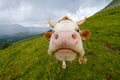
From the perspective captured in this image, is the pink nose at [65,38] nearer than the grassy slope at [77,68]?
Yes

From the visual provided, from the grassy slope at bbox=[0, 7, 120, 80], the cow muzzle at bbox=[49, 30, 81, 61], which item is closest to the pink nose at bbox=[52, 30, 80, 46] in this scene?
the cow muzzle at bbox=[49, 30, 81, 61]

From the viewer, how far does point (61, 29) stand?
6445 millimetres

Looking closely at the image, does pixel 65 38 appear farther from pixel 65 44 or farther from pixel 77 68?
pixel 77 68

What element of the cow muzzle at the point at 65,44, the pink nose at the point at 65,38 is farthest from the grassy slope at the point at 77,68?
the pink nose at the point at 65,38

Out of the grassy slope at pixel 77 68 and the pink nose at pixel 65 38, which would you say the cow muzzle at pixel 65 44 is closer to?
the pink nose at pixel 65 38

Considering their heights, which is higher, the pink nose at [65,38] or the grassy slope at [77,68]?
the pink nose at [65,38]

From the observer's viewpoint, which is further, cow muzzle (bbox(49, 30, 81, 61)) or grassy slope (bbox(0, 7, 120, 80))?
grassy slope (bbox(0, 7, 120, 80))

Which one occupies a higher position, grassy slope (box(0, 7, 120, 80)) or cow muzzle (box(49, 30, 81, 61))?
cow muzzle (box(49, 30, 81, 61))

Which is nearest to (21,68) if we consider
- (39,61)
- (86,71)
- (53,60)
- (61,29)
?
(39,61)

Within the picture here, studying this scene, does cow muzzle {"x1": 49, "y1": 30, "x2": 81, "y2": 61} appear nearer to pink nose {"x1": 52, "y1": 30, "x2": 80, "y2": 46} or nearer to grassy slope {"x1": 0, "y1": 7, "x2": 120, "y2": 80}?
pink nose {"x1": 52, "y1": 30, "x2": 80, "y2": 46}

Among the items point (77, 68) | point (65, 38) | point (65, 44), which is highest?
point (65, 38)

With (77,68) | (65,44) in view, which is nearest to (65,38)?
(65,44)

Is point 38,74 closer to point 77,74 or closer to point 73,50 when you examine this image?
point 77,74

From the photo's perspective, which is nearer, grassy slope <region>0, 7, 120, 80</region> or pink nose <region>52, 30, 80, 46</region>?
pink nose <region>52, 30, 80, 46</region>
